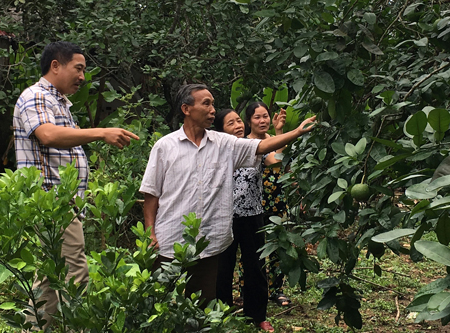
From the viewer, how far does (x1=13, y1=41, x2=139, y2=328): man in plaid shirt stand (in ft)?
9.53

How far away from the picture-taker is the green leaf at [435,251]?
1.05 metres

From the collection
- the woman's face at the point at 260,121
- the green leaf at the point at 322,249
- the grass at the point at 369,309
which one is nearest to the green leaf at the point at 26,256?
the green leaf at the point at 322,249

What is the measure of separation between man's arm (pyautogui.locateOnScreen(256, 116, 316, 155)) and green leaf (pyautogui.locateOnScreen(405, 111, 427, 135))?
44.7 inches

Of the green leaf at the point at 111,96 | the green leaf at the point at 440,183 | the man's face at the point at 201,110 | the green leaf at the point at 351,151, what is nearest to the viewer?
the green leaf at the point at 440,183

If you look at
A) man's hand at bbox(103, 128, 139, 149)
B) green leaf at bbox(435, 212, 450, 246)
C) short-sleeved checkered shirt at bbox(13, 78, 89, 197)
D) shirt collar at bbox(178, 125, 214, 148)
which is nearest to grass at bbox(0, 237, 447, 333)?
Result: shirt collar at bbox(178, 125, 214, 148)

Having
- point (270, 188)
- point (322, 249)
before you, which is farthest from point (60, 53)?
point (270, 188)

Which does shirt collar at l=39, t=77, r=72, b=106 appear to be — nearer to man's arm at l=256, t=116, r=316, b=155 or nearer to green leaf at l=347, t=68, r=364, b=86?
man's arm at l=256, t=116, r=316, b=155

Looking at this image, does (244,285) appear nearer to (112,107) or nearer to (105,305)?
(105,305)

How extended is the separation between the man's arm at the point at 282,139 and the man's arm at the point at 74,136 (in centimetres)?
78

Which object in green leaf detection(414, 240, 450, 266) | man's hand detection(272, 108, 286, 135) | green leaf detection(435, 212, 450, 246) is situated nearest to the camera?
green leaf detection(414, 240, 450, 266)

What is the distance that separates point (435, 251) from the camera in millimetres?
1058

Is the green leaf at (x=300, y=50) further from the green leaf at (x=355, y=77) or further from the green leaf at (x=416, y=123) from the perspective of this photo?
the green leaf at (x=416, y=123)

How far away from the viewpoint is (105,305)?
1862 millimetres

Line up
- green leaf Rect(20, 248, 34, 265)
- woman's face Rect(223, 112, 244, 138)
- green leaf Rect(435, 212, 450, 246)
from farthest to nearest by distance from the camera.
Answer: woman's face Rect(223, 112, 244, 138) < green leaf Rect(20, 248, 34, 265) < green leaf Rect(435, 212, 450, 246)
